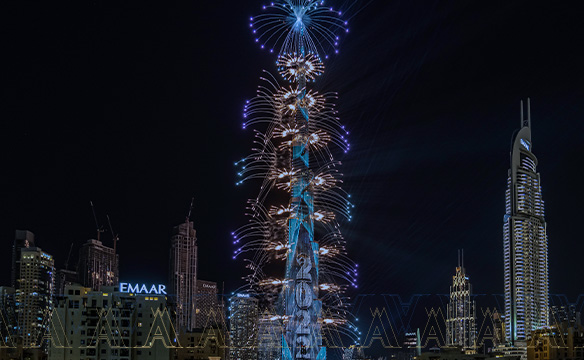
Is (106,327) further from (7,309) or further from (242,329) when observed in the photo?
(7,309)

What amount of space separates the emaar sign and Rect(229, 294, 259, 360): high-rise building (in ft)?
123

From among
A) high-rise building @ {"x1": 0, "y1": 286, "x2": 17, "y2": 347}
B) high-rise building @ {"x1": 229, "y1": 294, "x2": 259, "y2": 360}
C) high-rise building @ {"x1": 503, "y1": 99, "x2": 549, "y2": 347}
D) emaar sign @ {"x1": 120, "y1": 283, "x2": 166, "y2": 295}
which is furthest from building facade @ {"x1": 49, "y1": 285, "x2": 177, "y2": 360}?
high-rise building @ {"x1": 503, "y1": 99, "x2": 549, "y2": 347}

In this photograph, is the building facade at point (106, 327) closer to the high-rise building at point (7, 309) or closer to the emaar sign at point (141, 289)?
the emaar sign at point (141, 289)

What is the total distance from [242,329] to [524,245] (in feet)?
253

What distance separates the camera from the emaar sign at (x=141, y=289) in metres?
90.2

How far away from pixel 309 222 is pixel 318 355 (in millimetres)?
7923

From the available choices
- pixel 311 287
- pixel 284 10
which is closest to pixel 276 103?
pixel 284 10

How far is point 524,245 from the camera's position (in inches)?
7500

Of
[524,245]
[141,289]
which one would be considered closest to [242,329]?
[141,289]

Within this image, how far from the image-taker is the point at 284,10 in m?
53.1

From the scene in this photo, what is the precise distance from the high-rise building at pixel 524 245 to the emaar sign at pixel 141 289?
368 ft

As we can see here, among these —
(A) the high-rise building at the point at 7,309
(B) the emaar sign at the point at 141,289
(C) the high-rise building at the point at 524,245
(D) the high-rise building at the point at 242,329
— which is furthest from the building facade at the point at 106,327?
(C) the high-rise building at the point at 524,245

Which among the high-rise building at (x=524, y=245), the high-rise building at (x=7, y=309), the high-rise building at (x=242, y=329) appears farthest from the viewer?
the high-rise building at (x=524, y=245)

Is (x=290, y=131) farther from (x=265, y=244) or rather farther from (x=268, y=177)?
(x=265, y=244)
